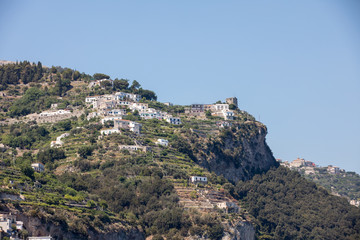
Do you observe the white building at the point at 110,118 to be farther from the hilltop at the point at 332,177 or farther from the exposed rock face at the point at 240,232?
the hilltop at the point at 332,177

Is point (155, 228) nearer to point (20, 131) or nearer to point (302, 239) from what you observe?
point (302, 239)

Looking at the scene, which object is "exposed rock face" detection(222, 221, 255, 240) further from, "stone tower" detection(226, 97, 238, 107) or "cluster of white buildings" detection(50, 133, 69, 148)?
"stone tower" detection(226, 97, 238, 107)

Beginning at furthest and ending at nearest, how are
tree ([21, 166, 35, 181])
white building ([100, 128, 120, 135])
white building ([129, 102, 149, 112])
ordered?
white building ([129, 102, 149, 112])
white building ([100, 128, 120, 135])
tree ([21, 166, 35, 181])

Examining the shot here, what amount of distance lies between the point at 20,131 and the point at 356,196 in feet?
248

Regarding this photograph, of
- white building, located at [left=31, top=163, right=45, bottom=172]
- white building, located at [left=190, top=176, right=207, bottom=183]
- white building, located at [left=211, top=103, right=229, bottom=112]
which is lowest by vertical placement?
white building, located at [left=31, top=163, right=45, bottom=172]

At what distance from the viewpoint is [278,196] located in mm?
118500

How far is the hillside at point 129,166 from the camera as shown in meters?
80.9

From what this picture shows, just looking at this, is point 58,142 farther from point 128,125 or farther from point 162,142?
point 162,142

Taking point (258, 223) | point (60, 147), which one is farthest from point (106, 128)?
point (258, 223)

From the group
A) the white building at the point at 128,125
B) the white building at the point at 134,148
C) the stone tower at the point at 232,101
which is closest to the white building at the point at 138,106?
the white building at the point at 128,125

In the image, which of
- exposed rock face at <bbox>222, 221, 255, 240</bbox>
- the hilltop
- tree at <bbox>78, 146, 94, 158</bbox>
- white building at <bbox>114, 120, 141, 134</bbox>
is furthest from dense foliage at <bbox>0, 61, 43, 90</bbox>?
exposed rock face at <bbox>222, 221, 255, 240</bbox>

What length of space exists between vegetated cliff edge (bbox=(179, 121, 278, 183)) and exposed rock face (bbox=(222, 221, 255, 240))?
55.1ft

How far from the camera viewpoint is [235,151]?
402 feet

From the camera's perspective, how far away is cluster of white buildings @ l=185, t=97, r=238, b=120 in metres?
136
